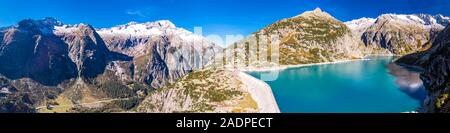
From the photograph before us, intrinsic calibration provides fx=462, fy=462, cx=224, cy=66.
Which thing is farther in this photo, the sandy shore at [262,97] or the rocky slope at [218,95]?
the rocky slope at [218,95]

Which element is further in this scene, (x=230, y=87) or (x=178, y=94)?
(x=178, y=94)

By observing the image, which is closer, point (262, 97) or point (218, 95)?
point (262, 97)

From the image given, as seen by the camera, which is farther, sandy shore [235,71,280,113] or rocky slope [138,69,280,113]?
rocky slope [138,69,280,113]

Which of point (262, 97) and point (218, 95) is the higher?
point (218, 95)

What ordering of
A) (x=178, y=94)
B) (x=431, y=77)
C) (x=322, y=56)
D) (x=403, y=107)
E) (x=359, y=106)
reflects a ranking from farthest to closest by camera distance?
(x=322, y=56), (x=178, y=94), (x=431, y=77), (x=403, y=107), (x=359, y=106)
